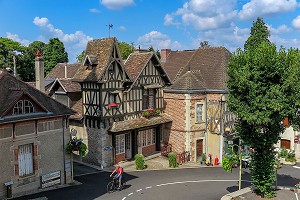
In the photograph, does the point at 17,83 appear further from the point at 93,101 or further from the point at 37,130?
the point at 93,101

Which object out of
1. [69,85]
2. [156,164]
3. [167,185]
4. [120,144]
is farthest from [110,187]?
[69,85]

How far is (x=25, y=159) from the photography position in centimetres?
1866

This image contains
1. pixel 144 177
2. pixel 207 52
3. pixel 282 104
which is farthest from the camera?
pixel 207 52

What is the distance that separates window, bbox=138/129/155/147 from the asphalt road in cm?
451

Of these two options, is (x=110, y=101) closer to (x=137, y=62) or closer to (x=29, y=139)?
(x=137, y=62)

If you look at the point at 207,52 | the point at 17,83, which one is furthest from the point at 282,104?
the point at 207,52

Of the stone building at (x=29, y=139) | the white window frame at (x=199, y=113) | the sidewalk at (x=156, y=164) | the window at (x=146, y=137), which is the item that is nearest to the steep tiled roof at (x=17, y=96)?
the stone building at (x=29, y=139)

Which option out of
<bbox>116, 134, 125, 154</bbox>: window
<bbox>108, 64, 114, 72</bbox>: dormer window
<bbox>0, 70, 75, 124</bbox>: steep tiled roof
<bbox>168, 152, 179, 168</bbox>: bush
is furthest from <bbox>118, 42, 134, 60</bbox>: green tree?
<bbox>0, 70, 75, 124</bbox>: steep tiled roof

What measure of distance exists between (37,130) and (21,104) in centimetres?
184

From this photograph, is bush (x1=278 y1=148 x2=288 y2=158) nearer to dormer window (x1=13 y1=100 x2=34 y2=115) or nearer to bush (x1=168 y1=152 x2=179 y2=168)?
bush (x1=168 y1=152 x2=179 y2=168)

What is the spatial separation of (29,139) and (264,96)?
1286cm

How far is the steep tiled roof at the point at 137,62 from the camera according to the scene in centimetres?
2716

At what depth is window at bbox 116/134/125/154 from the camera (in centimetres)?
2625

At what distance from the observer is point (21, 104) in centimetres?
1803
